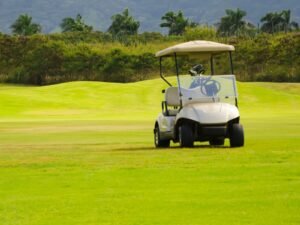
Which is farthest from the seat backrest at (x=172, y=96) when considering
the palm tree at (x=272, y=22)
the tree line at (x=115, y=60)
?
the palm tree at (x=272, y=22)

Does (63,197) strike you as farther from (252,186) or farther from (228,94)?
(228,94)

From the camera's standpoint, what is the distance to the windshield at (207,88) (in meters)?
27.3

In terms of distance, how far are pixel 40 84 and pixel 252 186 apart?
4425 inches

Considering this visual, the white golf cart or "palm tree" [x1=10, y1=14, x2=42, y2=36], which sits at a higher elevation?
"palm tree" [x1=10, y1=14, x2=42, y2=36]

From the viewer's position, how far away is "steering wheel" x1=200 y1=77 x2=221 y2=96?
27438 mm

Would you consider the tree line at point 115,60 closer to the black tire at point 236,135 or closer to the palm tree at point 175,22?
the palm tree at point 175,22

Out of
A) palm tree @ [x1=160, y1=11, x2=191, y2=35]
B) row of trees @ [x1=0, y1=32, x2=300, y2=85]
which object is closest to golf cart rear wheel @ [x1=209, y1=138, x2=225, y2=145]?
row of trees @ [x1=0, y1=32, x2=300, y2=85]

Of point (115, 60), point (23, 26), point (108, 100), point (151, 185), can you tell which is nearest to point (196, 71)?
point (151, 185)

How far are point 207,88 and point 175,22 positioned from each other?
160m

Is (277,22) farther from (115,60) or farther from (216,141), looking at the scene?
(216,141)

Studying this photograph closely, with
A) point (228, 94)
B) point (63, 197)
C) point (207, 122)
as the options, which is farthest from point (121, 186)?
point (228, 94)

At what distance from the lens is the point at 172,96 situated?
90.9ft

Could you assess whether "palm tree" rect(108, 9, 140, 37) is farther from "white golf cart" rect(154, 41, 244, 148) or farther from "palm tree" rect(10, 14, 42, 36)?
"white golf cart" rect(154, 41, 244, 148)

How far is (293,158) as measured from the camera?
68.7 ft
